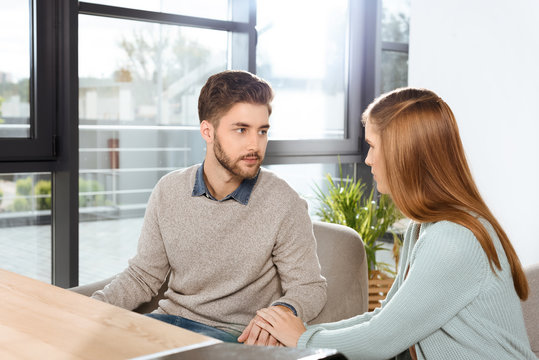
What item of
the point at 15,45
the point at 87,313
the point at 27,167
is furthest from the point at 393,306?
the point at 15,45

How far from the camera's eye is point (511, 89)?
3.45 m

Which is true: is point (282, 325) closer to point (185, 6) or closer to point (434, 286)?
point (434, 286)

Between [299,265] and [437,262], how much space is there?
62 centimetres

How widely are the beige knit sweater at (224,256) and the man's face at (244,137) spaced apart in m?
0.09

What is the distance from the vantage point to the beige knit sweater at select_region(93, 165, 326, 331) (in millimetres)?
1978

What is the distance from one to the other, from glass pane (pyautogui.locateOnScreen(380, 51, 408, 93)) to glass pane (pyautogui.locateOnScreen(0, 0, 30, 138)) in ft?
7.42

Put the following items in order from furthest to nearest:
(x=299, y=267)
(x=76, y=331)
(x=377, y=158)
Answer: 1. (x=299, y=267)
2. (x=377, y=158)
3. (x=76, y=331)

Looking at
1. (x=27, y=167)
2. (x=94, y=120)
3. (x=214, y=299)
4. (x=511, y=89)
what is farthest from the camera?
(x=511, y=89)

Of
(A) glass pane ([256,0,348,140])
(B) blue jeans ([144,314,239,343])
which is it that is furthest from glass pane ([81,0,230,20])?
(B) blue jeans ([144,314,239,343])

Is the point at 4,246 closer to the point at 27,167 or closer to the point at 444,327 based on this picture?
the point at 27,167

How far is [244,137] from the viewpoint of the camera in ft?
6.59

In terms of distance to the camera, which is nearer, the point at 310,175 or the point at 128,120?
the point at 128,120

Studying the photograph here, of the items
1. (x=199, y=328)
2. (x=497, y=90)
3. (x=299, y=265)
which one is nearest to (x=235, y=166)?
(x=299, y=265)

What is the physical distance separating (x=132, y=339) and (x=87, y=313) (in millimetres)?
201
